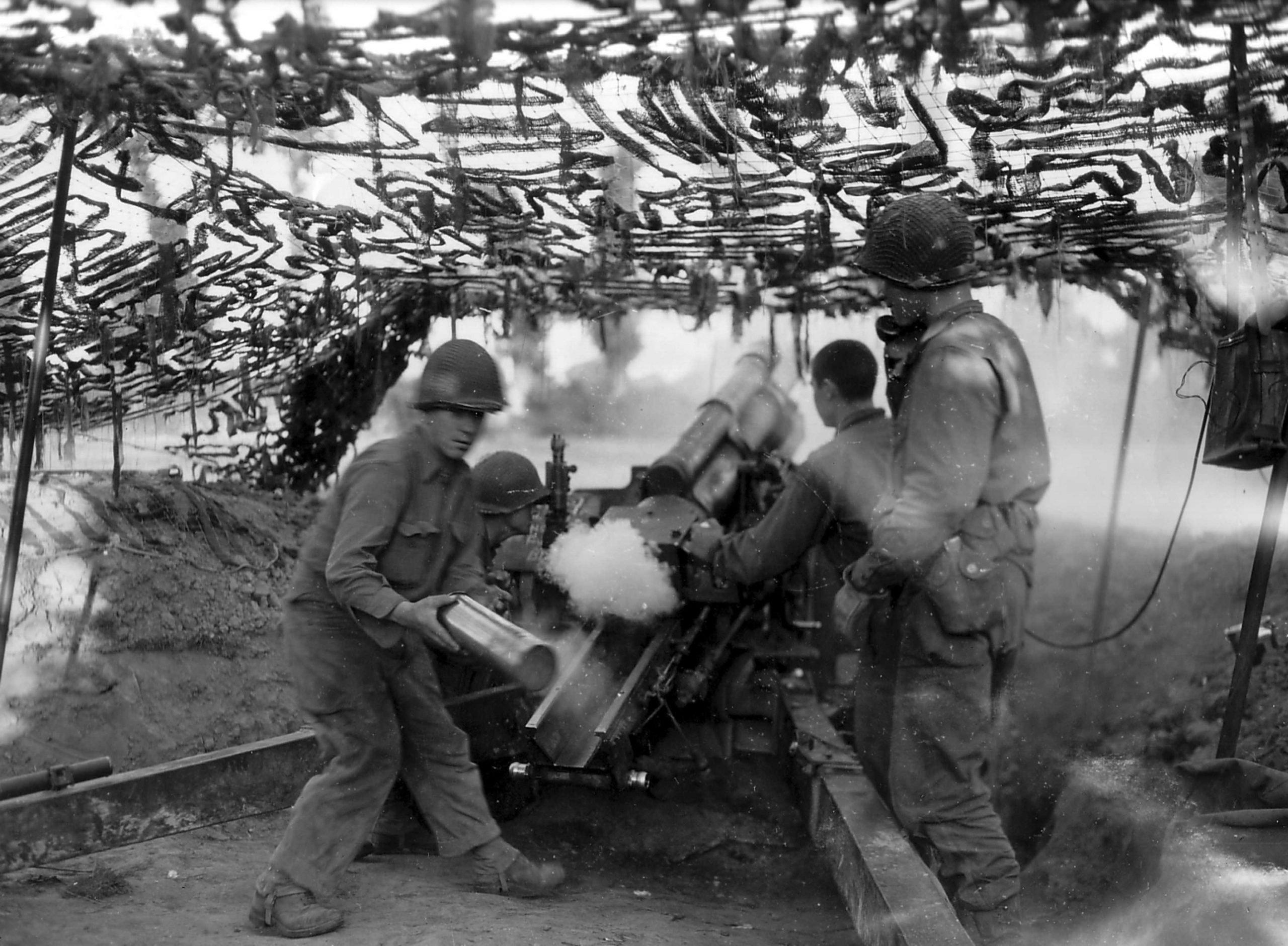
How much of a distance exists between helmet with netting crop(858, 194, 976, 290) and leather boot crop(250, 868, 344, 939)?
105 inches

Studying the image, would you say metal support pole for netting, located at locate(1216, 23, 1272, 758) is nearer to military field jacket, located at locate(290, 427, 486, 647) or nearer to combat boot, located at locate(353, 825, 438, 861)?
military field jacket, located at locate(290, 427, 486, 647)

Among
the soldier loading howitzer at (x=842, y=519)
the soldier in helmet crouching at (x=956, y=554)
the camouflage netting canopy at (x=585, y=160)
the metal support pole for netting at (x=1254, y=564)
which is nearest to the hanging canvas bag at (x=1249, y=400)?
the metal support pole for netting at (x=1254, y=564)

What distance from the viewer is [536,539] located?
18.5 feet

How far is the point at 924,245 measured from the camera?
365 cm

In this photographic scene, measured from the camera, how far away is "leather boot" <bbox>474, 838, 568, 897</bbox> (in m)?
4.19

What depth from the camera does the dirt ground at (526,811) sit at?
4062 millimetres

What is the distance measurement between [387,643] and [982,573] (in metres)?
1.84

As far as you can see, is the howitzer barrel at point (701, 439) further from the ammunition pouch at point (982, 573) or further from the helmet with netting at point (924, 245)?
the ammunition pouch at point (982, 573)

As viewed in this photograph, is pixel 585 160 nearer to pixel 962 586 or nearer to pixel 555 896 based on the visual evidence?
pixel 962 586

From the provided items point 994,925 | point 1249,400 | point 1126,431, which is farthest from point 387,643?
point 1126,431

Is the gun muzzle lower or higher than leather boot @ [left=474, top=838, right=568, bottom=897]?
higher

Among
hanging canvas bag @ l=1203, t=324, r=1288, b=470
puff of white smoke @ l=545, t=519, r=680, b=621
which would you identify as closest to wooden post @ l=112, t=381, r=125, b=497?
puff of white smoke @ l=545, t=519, r=680, b=621

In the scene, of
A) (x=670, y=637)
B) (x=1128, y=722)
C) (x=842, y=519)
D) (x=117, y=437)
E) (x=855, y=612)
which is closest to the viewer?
(x=855, y=612)

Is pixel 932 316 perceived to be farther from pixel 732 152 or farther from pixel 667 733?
pixel 667 733
